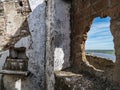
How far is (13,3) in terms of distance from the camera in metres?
4.35

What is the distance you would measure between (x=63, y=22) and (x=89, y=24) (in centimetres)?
63

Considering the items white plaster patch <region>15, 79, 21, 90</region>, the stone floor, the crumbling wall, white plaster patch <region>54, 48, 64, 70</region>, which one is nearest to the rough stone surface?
white plaster patch <region>54, 48, 64, 70</region>

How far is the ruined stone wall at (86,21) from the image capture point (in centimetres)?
173

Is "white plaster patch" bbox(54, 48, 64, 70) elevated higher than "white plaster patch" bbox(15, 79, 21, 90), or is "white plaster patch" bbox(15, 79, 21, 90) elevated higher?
"white plaster patch" bbox(54, 48, 64, 70)

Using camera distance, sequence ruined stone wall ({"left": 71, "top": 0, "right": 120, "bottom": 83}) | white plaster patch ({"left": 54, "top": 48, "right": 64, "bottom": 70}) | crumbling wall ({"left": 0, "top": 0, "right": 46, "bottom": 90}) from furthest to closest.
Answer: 1. crumbling wall ({"left": 0, "top": 0, "right": 46, "bottom": 90})
2. white plaster patch ({"left": 54, "top": 48, "right": 64, "bottom": 70})
3. ruined stone wall ({"left": 71, "top": 0, "right": 120, "bottom": 83})

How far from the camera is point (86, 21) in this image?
2428mm

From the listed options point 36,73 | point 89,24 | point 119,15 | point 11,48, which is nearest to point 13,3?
point 11,48

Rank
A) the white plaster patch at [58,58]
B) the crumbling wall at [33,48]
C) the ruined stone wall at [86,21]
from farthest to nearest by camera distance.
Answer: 1. the crumbling wall at [33,48]
2. the white plaster patch at [58,58]
3. the ruined stone wall at [86,21]

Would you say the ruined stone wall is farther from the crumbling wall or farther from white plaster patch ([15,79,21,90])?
white plaster patch ([15,79,21,90])

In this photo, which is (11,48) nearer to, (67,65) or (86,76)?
(67,65)

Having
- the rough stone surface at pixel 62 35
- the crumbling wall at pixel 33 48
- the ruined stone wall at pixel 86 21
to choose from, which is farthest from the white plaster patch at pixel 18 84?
the ruined stone wall at pixel 86 21

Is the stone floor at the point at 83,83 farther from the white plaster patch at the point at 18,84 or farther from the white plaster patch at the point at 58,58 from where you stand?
the white plaster patch at the point at 18,84

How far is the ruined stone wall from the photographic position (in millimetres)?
1727

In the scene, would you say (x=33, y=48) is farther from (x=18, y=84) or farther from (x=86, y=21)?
(x=86, y=21)
